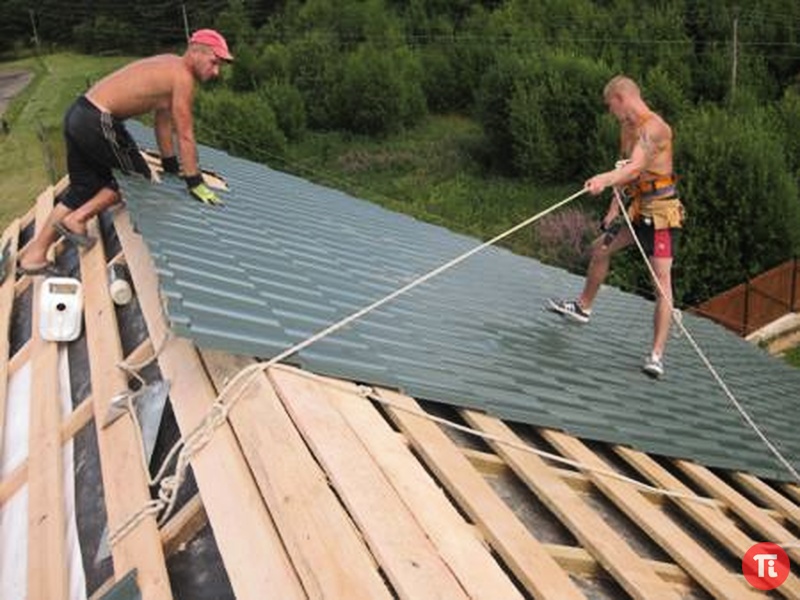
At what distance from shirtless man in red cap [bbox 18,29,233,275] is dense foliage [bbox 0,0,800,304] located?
12.0 meters

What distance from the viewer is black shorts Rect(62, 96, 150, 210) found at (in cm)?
480

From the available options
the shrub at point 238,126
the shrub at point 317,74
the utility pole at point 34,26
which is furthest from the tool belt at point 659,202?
the utility pole at point 34,26

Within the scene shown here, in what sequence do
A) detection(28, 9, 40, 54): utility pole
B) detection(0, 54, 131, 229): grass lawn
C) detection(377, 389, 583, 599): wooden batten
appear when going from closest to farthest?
detection(377, 389, 583, 599): wooden batten < detection(0, 54, 131, 229): grass lawn < detection(28, 9, 40, 54): utility pole

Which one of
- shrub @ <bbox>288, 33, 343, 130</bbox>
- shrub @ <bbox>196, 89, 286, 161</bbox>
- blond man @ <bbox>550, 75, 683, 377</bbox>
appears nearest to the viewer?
blond man @ <bbox>550, 75, 683, 377</bbox>

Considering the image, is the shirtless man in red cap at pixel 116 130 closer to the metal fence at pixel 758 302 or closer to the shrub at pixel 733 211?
the metal fence at pixel 758 302

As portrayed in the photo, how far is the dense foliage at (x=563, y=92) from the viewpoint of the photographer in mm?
16000

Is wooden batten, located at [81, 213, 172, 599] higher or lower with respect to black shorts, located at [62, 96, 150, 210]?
lower

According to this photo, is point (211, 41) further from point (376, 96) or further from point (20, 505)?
point (376, 96)

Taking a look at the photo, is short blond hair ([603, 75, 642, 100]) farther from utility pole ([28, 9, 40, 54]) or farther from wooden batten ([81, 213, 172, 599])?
utility pole ([28, 9, 40, 54])

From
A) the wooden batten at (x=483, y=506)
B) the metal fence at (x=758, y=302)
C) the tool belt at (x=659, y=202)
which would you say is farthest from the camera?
the metal fence at (x=758, y=302)

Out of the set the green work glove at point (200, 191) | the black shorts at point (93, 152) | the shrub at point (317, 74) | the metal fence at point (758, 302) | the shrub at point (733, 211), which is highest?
the black shorts at point (93, 152)

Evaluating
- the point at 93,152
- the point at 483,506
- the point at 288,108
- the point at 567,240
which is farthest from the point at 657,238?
the point at 288,108

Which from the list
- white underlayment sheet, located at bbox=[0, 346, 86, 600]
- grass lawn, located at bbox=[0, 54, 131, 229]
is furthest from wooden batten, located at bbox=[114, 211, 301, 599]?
grass lawn, located at bbox=[0, 54, 131, 229]

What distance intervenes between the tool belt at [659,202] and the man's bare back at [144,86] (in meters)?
2.84
